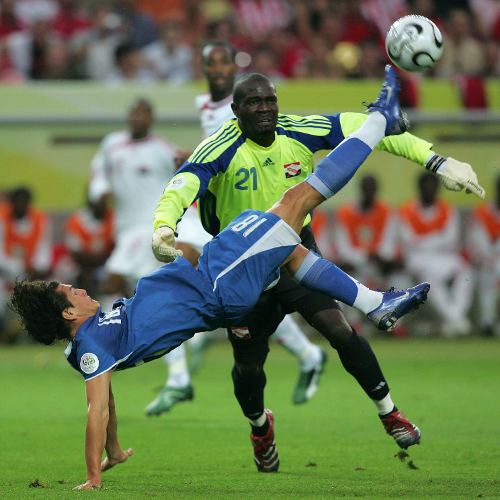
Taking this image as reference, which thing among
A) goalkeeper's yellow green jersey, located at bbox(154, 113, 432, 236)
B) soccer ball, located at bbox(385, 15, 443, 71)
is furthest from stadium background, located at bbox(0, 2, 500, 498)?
soccer ball, located at bbox(385, 15, 443, 71)

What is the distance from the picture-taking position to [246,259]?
24.5 ft

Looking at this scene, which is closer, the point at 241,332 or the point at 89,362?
the point at 89,362

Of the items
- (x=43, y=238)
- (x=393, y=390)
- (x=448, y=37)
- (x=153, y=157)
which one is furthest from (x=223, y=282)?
(x=448, y=37)

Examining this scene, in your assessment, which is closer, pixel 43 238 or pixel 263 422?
pixel 263 422

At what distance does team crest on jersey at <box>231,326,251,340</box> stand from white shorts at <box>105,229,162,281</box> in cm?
490

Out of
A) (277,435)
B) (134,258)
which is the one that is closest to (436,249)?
(134,258)

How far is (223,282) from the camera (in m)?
7.45

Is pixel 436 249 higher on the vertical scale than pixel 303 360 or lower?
lower

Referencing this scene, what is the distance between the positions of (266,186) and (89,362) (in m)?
1.69

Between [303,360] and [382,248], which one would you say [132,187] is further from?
[382,248]

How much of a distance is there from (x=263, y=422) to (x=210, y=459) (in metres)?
0.60

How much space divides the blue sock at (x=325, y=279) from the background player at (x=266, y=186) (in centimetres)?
27

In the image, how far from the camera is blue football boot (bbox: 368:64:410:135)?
791 centimetres

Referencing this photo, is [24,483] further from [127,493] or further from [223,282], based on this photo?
[223,282]
